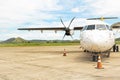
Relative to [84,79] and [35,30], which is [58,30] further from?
[84,79]

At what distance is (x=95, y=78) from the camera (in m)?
8.23

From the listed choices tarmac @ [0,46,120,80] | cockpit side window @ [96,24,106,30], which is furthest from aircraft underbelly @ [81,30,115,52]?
tarmac @ [0,46,120,80]

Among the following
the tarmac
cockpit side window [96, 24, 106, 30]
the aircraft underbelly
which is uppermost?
Result: cockpit side window [96, 24, 106, 30]

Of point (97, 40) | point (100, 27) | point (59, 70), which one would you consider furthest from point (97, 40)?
point (59, 70)

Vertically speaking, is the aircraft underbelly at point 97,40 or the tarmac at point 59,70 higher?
the aircraft underbelly at point 97,40

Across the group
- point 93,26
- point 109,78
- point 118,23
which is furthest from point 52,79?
point 118,23

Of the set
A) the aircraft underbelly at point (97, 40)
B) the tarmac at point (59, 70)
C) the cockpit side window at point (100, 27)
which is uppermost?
the cockpit side window at point (100, 27)

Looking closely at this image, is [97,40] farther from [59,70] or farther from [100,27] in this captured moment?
[59,70]

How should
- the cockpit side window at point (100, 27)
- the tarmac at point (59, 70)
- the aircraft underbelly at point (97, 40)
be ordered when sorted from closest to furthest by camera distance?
the tarmac at point (59, 70)
the aircraft underbelly at point (97, 40)
the cockpit side window at point (100, 27)

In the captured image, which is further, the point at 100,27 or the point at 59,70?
the point at 100,27

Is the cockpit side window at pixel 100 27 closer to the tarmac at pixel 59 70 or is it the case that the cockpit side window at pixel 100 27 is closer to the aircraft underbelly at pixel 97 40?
the aircraft underbelly at pixel 97 40

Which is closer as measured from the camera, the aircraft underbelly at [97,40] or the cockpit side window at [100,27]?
the aircraft underbelly at [97,40]

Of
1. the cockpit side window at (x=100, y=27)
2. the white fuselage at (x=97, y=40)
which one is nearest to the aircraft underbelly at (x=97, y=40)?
the white fuselage at (x=97, y=40)

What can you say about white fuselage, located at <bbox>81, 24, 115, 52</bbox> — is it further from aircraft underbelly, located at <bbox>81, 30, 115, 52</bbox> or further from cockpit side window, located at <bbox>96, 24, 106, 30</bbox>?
cockpit side window, located at <bbox>96, 24, 106, 30</bbox>
